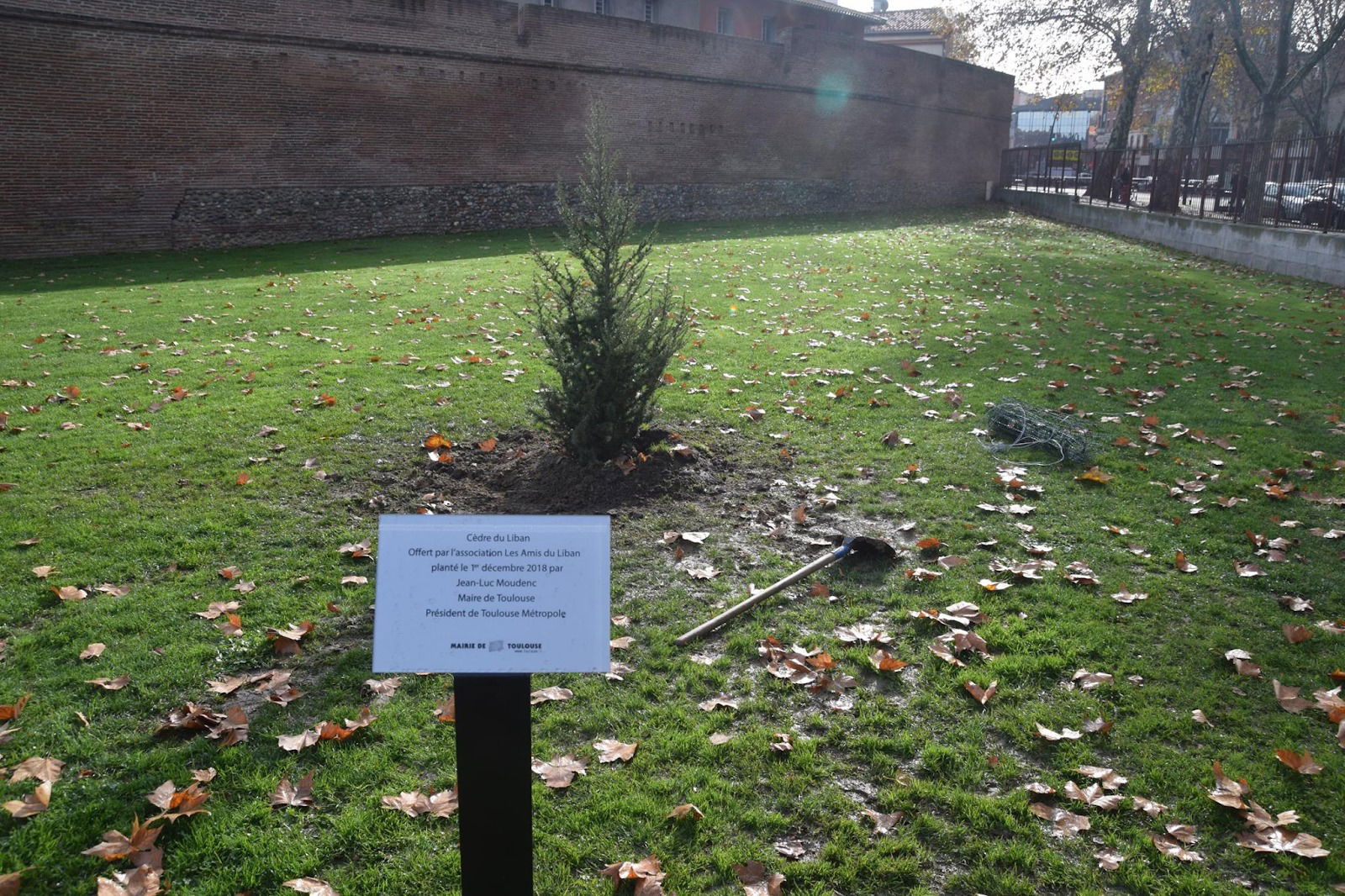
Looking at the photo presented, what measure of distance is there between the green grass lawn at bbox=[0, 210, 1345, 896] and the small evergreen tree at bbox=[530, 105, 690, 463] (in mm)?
333

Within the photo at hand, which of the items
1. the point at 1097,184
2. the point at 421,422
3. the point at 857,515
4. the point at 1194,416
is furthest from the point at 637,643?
the point at 1097,184

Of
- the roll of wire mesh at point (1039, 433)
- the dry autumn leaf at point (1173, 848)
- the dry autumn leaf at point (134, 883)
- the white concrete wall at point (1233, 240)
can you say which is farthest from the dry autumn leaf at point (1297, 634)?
the white concrete wall at point (1233, 240)

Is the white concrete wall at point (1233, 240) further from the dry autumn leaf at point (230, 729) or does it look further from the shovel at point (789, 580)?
the dry autumn leaf at point (230, 729)

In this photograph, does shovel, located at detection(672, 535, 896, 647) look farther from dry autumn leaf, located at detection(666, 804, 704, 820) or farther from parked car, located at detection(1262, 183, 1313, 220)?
parked car, located at detection(1262, 183, 1313, 220)

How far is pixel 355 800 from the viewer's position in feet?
10.00

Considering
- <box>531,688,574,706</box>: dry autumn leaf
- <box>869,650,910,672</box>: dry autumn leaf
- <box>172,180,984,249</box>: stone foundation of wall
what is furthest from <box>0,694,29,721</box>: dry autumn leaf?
<box>172,180,984,249</box>: stone foundation of wall

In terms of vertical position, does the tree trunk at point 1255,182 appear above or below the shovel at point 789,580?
above

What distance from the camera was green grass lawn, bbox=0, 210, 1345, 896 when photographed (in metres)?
2.90

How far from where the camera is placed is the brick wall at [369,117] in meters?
16.4

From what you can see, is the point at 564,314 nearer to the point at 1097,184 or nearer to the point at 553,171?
the point at 553,171

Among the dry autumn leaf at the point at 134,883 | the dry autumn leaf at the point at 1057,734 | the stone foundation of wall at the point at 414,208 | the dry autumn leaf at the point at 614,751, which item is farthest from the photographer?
the stone foundation of wall at the point at 414,208

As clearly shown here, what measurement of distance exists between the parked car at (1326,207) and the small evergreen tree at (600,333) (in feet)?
49.6

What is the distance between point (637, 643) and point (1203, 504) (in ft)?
12.1

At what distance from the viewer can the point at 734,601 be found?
4.43 meters
